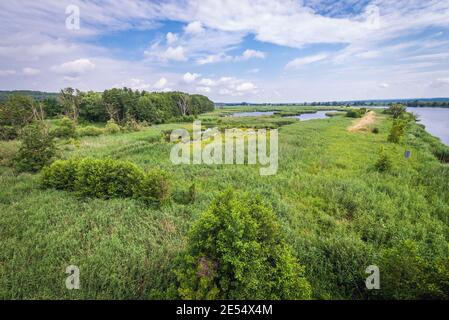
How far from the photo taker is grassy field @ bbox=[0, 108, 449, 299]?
6164 millimetres

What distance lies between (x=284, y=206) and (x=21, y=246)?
1009cm

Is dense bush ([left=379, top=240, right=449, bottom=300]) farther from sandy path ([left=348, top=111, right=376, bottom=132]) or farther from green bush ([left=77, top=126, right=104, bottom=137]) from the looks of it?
green bush ([left=77, top=126, right=104, bottom=137])

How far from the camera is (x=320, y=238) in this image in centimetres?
807

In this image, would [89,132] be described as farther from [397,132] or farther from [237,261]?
[397,132]

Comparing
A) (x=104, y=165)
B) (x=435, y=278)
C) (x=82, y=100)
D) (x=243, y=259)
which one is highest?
(x=82, y=100)

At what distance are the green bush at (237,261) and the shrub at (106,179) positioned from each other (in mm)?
7056

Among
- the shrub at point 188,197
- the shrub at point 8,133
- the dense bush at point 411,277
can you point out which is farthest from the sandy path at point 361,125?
the shrub at point 8,133

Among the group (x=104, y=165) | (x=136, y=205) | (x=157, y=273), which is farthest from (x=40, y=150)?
(x=157, y=273)

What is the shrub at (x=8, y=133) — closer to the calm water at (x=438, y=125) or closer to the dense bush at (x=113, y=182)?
the dense bush at (x=113, y=182)

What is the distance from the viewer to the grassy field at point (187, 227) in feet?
20.2

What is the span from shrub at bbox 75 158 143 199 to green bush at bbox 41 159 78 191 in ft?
Answer: 3.15

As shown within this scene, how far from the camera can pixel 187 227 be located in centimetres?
870
